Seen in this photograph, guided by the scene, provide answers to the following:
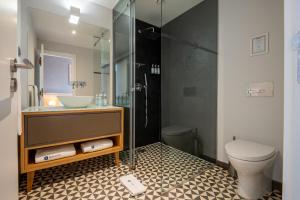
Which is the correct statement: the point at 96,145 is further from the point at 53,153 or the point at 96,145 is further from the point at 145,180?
the point at 145,180

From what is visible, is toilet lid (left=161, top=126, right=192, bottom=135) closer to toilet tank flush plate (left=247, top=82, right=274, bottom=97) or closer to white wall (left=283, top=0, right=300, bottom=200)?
toilet tank flush plate (left=247, top=82, right=274, bottom=97)

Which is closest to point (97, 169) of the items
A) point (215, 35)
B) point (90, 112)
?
point (90, 112)

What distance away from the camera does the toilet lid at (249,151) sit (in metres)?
1.22

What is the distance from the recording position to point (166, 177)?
1.67 m

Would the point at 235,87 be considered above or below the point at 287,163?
above

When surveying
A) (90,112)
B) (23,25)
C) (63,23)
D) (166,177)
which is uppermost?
(63,23)

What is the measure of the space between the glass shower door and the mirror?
16 cm

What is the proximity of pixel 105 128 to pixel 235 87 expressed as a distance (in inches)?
65.9

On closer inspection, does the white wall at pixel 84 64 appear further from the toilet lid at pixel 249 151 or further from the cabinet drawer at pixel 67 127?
the toilet lid at pixel 249 151

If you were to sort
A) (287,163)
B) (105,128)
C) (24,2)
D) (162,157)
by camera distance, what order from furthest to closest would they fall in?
1. (162,157)
2. (105,128)
3. (24,2)
4. (287,163)

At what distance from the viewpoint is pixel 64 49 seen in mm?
2018

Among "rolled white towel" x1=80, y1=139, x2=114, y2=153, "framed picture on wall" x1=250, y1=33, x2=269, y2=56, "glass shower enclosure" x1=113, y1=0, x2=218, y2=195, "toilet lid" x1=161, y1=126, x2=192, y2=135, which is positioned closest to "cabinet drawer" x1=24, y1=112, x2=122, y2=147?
"rolled white towel" x1=80, y1=139, x2=114, y2=153

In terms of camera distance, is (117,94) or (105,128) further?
(117,94)

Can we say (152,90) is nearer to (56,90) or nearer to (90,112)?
(90,112)
